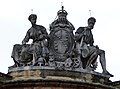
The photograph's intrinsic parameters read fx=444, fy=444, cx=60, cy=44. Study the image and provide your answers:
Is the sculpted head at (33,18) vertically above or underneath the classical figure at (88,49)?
above

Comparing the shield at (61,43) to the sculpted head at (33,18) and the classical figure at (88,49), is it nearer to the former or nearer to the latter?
the classical figure at (88,49)

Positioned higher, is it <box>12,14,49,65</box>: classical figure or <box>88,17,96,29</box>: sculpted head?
<box>88,17,96,29</box>: sculpted head

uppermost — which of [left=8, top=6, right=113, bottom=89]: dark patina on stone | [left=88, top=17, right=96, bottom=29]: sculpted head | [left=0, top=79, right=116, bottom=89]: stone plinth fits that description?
[left=88, top=17, right=96, bottom=29]: sculpted head

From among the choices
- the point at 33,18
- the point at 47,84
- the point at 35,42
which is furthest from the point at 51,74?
the point at 33,18

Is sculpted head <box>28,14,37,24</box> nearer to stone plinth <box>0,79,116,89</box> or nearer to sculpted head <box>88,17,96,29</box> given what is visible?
sculpted head <box>88,17,96,29</box>

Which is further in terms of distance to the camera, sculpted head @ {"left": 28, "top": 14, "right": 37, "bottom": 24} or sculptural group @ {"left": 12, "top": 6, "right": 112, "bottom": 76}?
sculpted head @ {"left": 28, "top": 14, "right": 37, "bottom": 24}

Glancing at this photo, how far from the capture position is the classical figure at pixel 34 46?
27.2m

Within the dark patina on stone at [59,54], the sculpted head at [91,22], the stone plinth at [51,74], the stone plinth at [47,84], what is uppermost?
the sculpted head at [91,22]

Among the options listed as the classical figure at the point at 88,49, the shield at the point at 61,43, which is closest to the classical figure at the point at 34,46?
the shield at the point at 61,43

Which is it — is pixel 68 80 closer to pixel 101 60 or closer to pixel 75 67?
pixel 75 67

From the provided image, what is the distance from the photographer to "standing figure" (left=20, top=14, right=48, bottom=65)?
89.5ft

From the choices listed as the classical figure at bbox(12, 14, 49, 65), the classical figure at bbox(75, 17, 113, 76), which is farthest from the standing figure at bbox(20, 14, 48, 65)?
the classical figure at bbox(75, 17, 113, 76)

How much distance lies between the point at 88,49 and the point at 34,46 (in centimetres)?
342

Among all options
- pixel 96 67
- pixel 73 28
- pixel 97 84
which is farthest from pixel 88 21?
pixel 97 84
